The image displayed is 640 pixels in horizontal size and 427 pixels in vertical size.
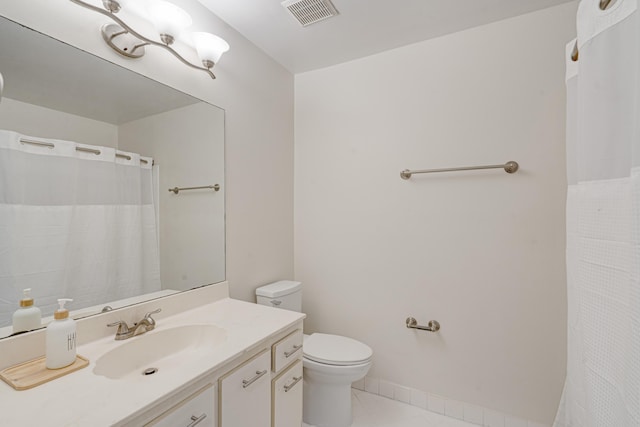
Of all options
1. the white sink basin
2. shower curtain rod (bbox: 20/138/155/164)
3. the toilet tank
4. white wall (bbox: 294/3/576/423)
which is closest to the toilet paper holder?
white wall (bbox: 294/3/576/423)

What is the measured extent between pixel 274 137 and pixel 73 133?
1.21 m

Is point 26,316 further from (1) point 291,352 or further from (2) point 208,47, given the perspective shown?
(2) point 208,47

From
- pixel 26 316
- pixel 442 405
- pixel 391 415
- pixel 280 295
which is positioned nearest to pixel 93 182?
pixel 26 316

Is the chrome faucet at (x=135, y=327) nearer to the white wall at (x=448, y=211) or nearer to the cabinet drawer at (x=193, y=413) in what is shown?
the cabinet drawer at (x=193, y=413)

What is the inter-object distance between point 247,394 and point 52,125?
3.87ft

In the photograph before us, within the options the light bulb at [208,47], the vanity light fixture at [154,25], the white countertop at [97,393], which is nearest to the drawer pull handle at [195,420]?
the white countertop at [97,393]

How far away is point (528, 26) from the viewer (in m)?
1.58

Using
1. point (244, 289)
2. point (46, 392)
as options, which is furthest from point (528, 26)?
point (46, 392)

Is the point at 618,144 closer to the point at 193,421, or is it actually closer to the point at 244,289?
the point at 193,421

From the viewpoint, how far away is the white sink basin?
0.97 metres

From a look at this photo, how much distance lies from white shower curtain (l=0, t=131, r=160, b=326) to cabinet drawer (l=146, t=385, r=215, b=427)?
581 millimetres

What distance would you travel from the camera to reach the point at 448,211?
178 centimetres

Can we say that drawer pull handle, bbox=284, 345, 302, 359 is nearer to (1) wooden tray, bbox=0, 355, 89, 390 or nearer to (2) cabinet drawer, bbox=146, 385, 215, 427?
(2) cabinet drawer, bbox=146, 385, 215, 427

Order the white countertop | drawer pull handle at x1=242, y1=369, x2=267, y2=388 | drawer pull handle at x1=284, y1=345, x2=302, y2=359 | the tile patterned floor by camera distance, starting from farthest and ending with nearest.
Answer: the tile patterned floor, drawer pull handle at x1=284, y1=345, x2=302, y2=359, drawer pull handle at x1=242, y1=369, x2=267, y2=388, the white countertop
